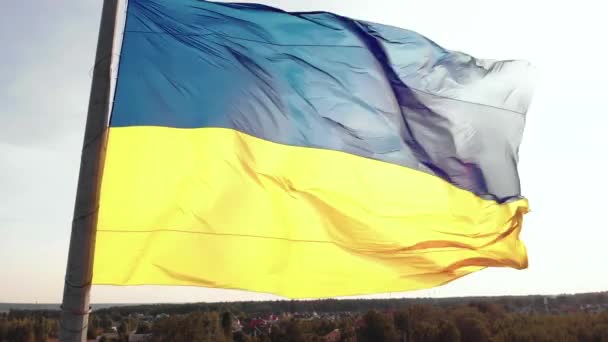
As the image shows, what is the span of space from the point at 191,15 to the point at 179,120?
113 cm

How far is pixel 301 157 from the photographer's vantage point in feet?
23.3

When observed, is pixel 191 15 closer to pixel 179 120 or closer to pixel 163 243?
pixel 179 120

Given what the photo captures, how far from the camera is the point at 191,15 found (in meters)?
6.82

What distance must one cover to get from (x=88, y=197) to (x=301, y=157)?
106 inches

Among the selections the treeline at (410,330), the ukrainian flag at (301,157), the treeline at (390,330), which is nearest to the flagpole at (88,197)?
the ukrainian flag at (301,157)

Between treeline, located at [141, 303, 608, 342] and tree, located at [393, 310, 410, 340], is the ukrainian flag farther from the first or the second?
tree, located at [393, 310, 410, 340]

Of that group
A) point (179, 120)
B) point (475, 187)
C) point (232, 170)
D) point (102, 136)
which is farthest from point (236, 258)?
point (475, 187)

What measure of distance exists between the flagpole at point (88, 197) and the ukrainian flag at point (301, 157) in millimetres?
823

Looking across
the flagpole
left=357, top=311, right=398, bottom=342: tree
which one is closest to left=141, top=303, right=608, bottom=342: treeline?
left=357, top=311, right=398, bottom=342: tree

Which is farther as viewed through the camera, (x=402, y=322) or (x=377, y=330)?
(x=402, y=322)

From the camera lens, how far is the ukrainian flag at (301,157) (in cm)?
618

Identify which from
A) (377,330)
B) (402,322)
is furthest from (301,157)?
(402,322)

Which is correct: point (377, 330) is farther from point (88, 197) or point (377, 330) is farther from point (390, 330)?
point (88, 197)

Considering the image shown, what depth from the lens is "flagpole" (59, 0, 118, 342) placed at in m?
4.76
